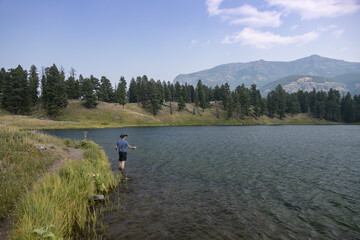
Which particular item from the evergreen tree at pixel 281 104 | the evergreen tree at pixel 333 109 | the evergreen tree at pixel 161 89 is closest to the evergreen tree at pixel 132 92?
the evergreen tree at pixel 161 89

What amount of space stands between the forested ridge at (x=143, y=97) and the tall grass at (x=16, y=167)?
234 feet

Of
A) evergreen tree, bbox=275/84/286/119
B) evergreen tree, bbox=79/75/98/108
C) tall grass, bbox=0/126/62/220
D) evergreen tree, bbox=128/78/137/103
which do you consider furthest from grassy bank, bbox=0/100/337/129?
tall grass, bbox=0/126/62/220

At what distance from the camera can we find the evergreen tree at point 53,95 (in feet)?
248

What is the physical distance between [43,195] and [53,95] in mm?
83460

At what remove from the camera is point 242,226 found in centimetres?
822

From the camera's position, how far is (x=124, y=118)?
9331 centimetres

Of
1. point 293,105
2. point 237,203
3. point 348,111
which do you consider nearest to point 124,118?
point 237,203

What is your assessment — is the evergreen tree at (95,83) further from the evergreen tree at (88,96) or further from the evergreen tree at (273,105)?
the evergreen tree at (273,105)

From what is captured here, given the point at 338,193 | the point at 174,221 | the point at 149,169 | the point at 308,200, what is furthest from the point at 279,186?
the point at 149,169

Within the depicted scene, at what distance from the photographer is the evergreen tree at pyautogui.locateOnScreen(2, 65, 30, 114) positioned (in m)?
77.2

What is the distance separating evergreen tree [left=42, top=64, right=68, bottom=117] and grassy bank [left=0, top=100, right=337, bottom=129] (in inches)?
168

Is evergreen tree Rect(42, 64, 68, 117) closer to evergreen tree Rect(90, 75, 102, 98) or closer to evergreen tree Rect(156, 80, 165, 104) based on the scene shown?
evergreen tree Rect(90, 75, 102, 98)

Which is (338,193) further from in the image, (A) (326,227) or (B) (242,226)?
(B) (242,226)

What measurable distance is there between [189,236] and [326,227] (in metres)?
5.88
